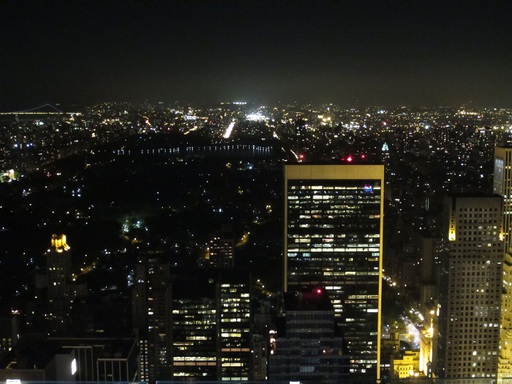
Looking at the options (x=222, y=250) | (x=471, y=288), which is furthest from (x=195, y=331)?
(x=471, y=288)

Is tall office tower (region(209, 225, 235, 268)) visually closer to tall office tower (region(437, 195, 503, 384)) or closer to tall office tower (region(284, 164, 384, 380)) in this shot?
tall office tower (region(284, 164, 384, 380))

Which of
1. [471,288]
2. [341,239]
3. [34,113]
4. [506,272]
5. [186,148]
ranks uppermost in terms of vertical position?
[186,148]

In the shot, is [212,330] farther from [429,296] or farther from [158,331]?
[429,296]

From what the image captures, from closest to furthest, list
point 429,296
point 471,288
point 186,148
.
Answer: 1. point 471,288
2. point 429,296
3. point 186,148

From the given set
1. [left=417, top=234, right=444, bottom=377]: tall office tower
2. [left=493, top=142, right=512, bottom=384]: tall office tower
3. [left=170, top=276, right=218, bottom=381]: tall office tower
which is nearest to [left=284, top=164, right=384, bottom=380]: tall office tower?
[left=417, top=234, right=444, bottom=377]: tall office tower

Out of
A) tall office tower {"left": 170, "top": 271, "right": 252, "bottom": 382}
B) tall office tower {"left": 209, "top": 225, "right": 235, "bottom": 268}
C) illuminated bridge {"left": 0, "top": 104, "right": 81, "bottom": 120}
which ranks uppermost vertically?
illuminated bridge {"left": 0, "top": 104, "right": 81, "bottom": 120}

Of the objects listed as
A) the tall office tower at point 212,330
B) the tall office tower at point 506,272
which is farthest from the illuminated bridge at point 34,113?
the tall office tower at point 506,272
